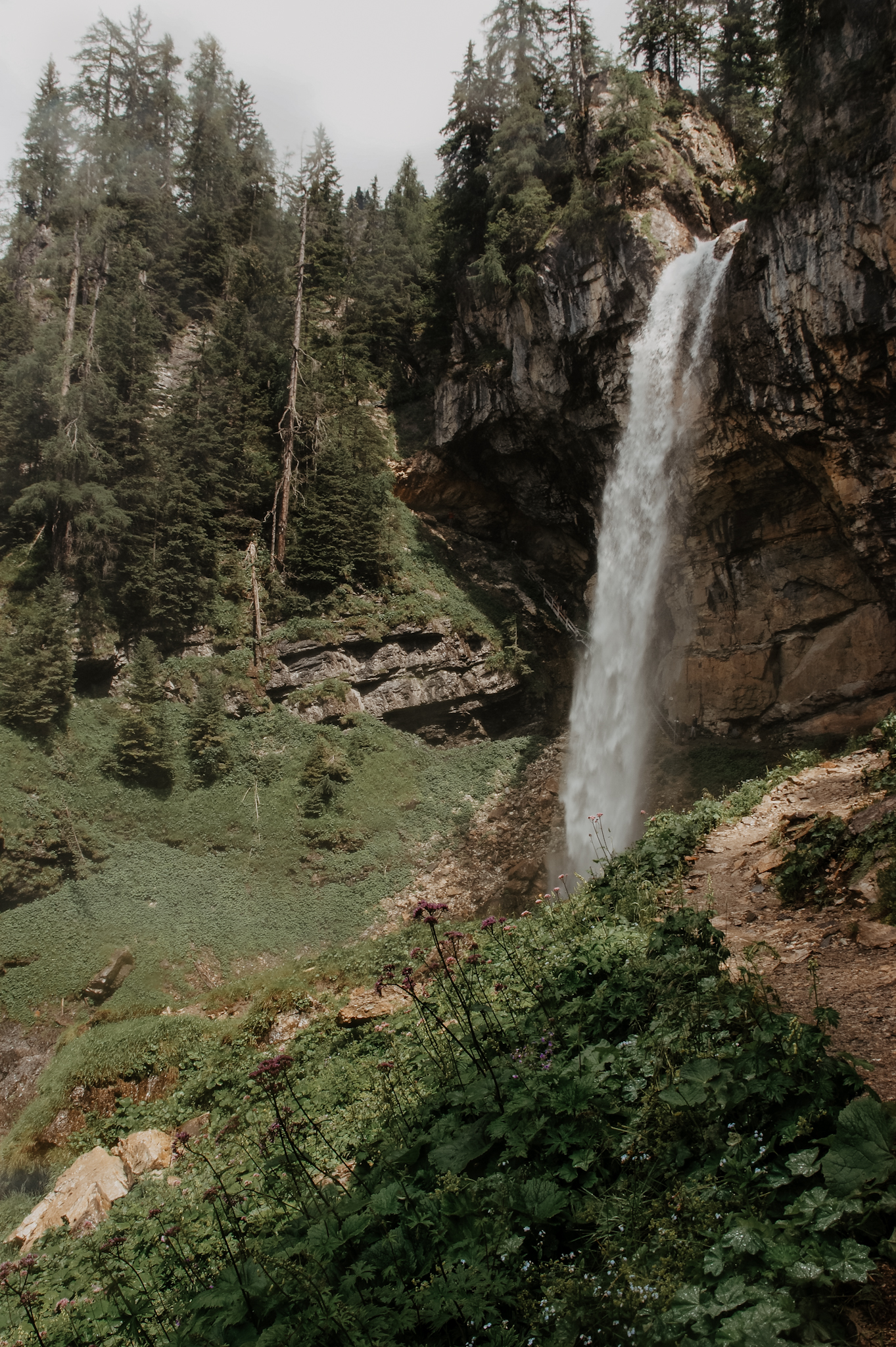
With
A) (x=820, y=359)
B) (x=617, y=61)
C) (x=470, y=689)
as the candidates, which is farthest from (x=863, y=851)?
(x=617, y=61)

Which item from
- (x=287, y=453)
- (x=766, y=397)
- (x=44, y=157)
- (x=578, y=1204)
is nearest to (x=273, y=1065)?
(x=578, y=1204)

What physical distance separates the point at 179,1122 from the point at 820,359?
1478cm

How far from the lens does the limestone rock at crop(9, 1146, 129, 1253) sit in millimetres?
5766

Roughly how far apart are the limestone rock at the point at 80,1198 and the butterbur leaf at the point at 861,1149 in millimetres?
6117

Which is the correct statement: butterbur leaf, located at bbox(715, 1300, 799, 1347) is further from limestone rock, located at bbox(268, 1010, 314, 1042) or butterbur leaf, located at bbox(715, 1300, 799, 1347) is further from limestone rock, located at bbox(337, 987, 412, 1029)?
limestone rock, located at bbox(268, 1010, 314, 1042)

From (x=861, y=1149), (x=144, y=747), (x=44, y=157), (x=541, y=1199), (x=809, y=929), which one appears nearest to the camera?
(x=861, y=1149)

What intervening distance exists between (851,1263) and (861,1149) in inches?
14.1

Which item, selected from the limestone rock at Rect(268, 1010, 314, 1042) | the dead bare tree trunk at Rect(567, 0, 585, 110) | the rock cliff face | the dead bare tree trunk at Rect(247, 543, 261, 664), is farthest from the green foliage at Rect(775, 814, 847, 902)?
the dead bare tree trunk at Rect(567, 0, 585, 110)

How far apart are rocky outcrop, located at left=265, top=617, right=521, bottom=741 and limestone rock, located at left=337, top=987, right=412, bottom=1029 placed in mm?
10912

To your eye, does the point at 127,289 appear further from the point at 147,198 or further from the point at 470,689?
the point at 470,689

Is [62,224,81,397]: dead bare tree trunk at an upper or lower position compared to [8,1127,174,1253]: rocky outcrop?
upper

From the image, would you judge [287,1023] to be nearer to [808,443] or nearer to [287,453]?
[808,443]

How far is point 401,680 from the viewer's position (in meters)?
19.4

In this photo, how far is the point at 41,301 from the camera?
989 inches
